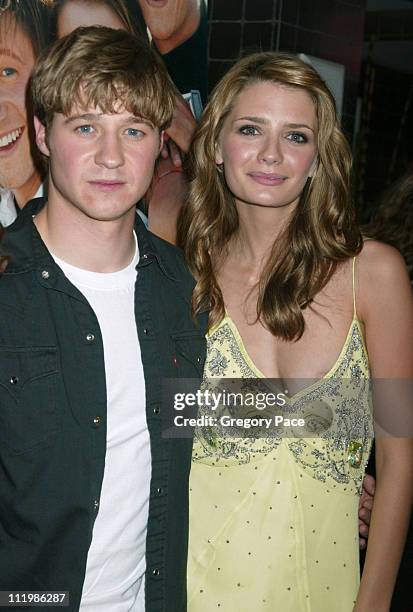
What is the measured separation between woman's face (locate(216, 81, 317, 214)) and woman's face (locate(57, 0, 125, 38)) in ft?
1.82

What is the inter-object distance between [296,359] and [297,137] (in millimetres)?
690

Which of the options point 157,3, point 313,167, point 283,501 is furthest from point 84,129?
point 283,501

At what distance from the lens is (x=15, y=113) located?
2.51m

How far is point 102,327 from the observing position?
6.72 ft

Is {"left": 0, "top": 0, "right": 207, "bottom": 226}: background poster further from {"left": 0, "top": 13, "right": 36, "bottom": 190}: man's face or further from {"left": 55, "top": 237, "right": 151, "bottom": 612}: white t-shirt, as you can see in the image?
{"left": 55, "top": 237, "right": 151, "bottom": 612}: white t-shirt

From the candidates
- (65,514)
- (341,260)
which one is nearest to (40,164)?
(341,260)

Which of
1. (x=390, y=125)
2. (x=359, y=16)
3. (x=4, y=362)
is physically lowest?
(x=390, y=125)

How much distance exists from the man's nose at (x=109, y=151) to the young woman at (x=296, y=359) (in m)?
0.52

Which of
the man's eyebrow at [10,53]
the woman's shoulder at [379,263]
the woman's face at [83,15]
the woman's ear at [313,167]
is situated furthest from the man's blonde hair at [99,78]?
the woman's shoulder at [379,263]

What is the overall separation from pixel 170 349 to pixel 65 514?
1.76 ft

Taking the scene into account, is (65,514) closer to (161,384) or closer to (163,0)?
(161,384)

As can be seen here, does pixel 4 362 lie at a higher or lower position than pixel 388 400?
higher

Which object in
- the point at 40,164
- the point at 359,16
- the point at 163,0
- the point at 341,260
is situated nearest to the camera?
the point at 341,260

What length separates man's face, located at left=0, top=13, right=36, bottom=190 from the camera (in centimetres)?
241
